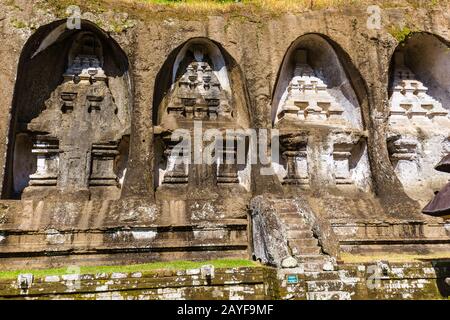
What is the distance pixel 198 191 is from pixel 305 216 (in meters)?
3.03

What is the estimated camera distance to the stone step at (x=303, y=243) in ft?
26.3

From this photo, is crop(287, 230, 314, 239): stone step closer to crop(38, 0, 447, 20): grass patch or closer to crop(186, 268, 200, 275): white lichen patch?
crop(186, 268, 200, 275): white lichen patch

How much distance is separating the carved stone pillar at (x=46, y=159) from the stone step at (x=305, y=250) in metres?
6.43

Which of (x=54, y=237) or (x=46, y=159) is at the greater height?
(x=46, y=159)

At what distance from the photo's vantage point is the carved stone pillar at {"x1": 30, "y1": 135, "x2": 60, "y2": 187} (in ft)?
Answer: 36.4

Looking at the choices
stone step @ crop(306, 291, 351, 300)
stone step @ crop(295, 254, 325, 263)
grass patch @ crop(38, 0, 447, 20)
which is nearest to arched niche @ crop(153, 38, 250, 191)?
grass patch @ crop(38, 0, 447, 20)

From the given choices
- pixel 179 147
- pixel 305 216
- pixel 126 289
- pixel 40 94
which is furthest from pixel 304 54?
pixel 126 289

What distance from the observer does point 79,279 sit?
6699mm

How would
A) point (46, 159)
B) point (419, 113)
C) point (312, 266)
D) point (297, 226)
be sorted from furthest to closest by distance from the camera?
point (419, 113) < point (46, 159) < point (297, 226) < point (312, 266)

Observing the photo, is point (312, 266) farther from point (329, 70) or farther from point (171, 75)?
point (329, 70)

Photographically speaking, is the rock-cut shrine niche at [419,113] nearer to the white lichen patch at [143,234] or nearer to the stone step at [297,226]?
the stone step at [297,226]

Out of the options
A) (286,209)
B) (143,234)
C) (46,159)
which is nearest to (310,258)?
(286,209)

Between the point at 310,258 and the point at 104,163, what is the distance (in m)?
6.13

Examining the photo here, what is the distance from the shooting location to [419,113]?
1319cm
